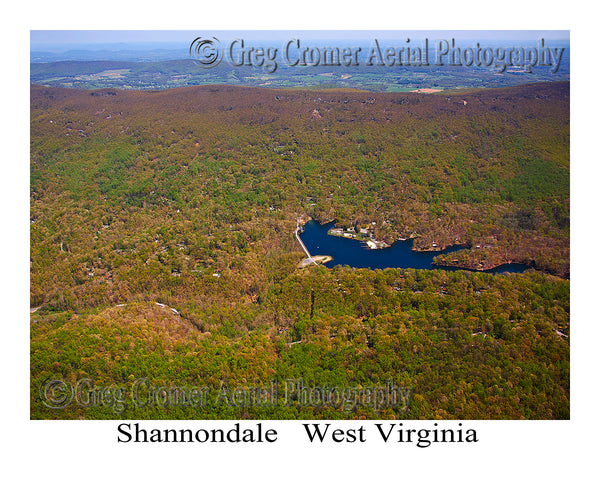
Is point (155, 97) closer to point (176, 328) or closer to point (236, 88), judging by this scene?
point (236, 88)

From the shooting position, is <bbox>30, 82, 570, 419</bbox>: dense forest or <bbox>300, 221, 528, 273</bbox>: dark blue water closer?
<bbox>30, 82, 570, 419</bbox>: dense forest

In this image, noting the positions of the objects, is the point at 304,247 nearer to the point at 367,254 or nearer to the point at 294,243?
the point at 294,243

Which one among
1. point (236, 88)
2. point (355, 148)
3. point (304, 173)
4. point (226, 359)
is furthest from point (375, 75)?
point (226, 359)

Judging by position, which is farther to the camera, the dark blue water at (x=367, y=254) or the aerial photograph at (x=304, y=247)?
the dark blue water at (x=367, y=254)

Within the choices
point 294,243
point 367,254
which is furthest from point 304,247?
point 367,254
